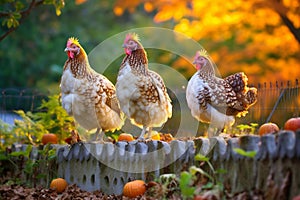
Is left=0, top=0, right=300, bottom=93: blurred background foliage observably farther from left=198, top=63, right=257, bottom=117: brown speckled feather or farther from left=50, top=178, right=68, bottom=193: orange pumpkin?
left=198, top=63, right=257, bottom=117: brown speckled feather

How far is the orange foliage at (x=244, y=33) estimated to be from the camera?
494 inches

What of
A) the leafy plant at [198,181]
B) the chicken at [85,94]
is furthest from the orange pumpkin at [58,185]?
the leafy plant at [198,181]

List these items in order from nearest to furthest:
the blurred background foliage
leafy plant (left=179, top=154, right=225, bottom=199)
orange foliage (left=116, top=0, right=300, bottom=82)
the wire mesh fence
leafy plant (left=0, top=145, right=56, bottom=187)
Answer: leafy plant (left=179, top=154, right=225, bottom=199) → the wire mesh fence → leafy plant (left=0, top=145, right=56, bottom=187) → the blurred background foliage → orange foliage (left=116, top=0, right=300, bottom=82)

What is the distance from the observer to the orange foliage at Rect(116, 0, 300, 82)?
12555 millimetres

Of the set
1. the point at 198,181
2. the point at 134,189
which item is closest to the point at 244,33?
the point at 134,189

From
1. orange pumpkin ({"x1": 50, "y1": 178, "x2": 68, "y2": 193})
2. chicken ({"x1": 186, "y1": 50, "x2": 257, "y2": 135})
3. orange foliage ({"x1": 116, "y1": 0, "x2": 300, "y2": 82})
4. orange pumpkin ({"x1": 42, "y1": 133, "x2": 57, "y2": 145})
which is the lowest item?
orange pumpkin ({"x1": 50, "y1": 178, "x2": 68, "y2": 193})

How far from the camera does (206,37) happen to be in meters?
14.2

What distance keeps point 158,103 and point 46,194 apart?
5.11 ft

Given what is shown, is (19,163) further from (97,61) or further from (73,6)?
(73,6)

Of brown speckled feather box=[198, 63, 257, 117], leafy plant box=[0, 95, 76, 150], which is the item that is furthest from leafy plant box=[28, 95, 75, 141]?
brown speckled feather box=[198, 63, 257, 117]

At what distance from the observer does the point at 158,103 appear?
20.3 ft

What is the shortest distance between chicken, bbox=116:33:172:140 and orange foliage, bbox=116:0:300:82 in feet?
19.2

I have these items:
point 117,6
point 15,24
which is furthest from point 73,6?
point 15,24

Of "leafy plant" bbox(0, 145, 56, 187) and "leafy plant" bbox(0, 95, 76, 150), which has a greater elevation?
"leafy plant" bbox(0, 95, 76, 150)
